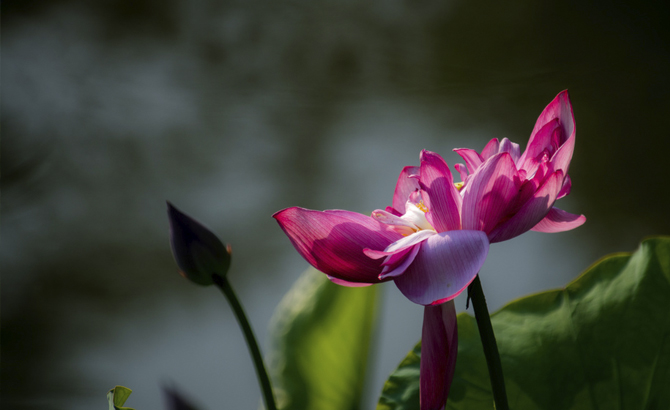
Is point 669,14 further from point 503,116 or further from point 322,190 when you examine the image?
point 322,190

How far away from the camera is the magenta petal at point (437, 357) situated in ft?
0.36

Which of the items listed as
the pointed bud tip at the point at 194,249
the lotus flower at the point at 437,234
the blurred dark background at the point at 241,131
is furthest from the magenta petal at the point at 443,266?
the blurred dark background at the point at 241,131

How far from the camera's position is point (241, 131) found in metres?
1.00

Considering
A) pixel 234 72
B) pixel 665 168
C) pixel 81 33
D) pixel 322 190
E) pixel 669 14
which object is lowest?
pixel 665 168

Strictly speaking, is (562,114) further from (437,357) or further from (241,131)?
(241,131)

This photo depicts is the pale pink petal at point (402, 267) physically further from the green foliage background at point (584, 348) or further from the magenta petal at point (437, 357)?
the green foliage background at point (584, 348)

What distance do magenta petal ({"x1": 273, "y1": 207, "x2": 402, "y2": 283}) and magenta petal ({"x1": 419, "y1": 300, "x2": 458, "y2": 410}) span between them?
0.06 ft

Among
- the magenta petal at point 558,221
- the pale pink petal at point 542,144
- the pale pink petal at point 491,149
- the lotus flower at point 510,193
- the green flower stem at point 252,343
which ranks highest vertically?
the pale pink petal at point 491,149

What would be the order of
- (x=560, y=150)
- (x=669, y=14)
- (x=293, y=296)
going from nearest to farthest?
(x=560, y=150)
(x=293, y=296)
(x=669, y=14)

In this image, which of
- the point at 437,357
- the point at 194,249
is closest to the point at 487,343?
the point at 437,357

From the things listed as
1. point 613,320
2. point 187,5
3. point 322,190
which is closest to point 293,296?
point 613,320

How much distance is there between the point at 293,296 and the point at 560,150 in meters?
0.25

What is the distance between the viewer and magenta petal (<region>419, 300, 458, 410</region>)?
0.11 metres

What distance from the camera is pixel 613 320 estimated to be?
20cm
